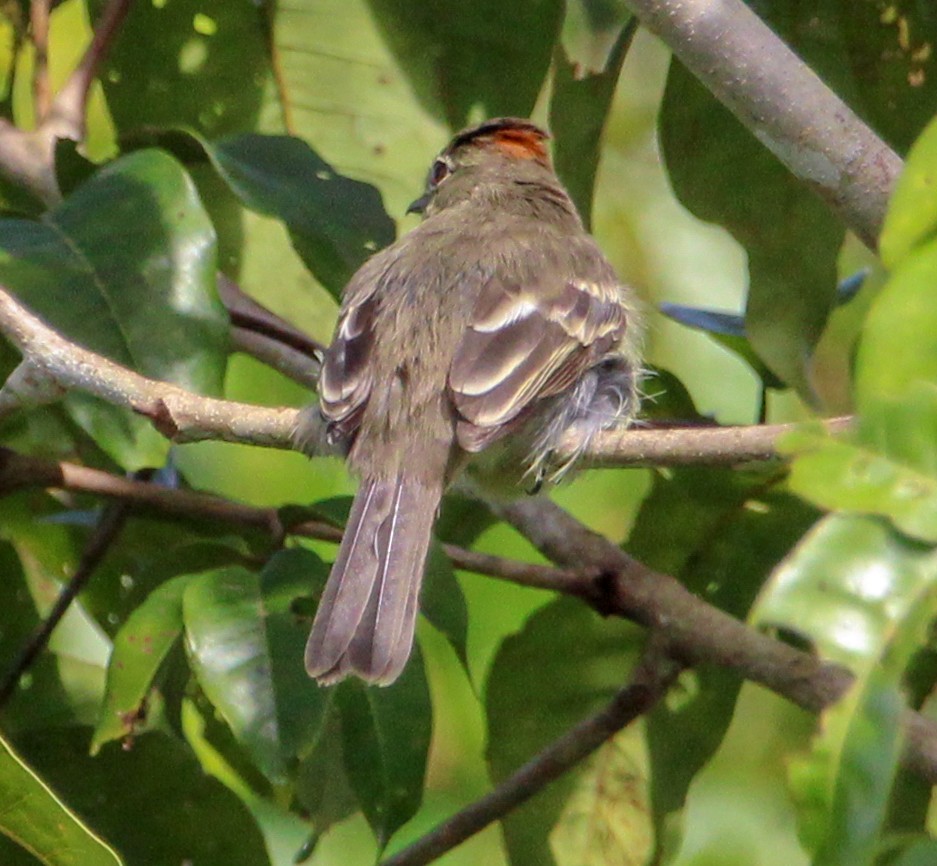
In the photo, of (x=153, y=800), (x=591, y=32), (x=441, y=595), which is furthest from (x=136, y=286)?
(x=591, y=32)

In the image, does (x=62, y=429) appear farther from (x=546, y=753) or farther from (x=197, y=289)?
(x=546, y=753)

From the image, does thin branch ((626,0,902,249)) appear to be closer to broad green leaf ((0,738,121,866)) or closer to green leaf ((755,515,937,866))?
green leaf ((755,515,937,866))

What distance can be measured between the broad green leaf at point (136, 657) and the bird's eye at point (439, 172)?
1.77m

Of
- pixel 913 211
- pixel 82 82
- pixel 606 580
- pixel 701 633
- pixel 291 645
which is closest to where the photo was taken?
pixel 913 211

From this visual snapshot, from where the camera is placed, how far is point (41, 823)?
2.31 metres

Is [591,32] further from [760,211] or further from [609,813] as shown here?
[609,813]

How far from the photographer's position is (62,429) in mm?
3305

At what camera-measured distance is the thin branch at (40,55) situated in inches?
137

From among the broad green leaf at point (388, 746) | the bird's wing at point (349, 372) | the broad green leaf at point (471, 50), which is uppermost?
the broad green leaf at point (471, 50)

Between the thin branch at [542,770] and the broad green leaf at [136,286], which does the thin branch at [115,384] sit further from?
the thin branch at [542,770]

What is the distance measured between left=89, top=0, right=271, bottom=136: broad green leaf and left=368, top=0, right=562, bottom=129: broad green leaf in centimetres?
33

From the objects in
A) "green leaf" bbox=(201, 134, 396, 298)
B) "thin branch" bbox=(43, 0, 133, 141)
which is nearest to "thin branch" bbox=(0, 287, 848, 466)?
"green leaf" bbox=(201, 134, 396, 298)

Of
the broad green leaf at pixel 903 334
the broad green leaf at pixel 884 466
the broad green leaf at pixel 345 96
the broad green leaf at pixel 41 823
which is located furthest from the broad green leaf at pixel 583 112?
the broad green leaf at pixel 884 466

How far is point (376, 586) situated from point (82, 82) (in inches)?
59.9
